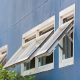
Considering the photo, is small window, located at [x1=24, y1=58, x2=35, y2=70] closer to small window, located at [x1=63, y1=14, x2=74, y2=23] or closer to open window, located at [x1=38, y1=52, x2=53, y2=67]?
open window, located at [x1=38, y1=52, x2=53, y2=67]

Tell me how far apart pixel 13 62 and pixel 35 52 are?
1322 mm

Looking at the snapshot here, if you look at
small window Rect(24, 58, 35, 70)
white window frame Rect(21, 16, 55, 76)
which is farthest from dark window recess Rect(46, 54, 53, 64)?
small window Rect(24, 58, 35, 70)

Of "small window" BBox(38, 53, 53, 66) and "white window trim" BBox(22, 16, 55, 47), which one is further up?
"white window trim" BBox(22, 16, 55, 47)

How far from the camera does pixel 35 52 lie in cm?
1003

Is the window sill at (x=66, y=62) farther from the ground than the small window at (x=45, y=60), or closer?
closer

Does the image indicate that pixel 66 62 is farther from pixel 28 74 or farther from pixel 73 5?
pixel 28 74

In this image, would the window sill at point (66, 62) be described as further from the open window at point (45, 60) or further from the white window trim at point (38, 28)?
the white window trim at point (38, 28)

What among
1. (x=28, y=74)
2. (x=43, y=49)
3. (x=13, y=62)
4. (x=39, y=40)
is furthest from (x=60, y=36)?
(x=28, y=74)

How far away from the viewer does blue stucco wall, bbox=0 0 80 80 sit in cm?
963

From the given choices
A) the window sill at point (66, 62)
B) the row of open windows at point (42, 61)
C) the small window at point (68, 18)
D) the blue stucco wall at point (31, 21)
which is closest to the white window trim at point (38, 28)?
the blue stucco wall at point (31, 21)

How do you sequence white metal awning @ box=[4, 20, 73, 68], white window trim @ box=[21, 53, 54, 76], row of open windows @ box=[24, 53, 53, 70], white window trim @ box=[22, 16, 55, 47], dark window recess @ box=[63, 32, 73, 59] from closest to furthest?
white metal awning @ box=[4, 20, 73, 68], dark window recess @ box=[63, 32, 73, 59], white window trim @ box=[21, 53, 54, 76], white window trim @ box=[22, 16, 55, 47], row of open windows @ box=[24, 53, 53, 70]

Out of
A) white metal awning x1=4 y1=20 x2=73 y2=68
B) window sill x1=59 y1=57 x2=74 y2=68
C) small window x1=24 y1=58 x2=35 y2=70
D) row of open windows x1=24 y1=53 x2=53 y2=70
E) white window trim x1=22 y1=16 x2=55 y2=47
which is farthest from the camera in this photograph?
small window x1=24 y1=58 x2=35 y2=70

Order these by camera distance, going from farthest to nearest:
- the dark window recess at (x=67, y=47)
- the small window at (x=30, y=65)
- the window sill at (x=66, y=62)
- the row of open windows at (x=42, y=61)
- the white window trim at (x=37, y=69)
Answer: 1. the small window at (x=30, y=65)
2. the row of open windows at (x=42, y=61)
3. the white window trim at (x=37, y=69)
4. the dark window recess at (x=67, y=47)
5. the window sill at (x=66, y=62)

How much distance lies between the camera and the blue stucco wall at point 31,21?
379 inches
